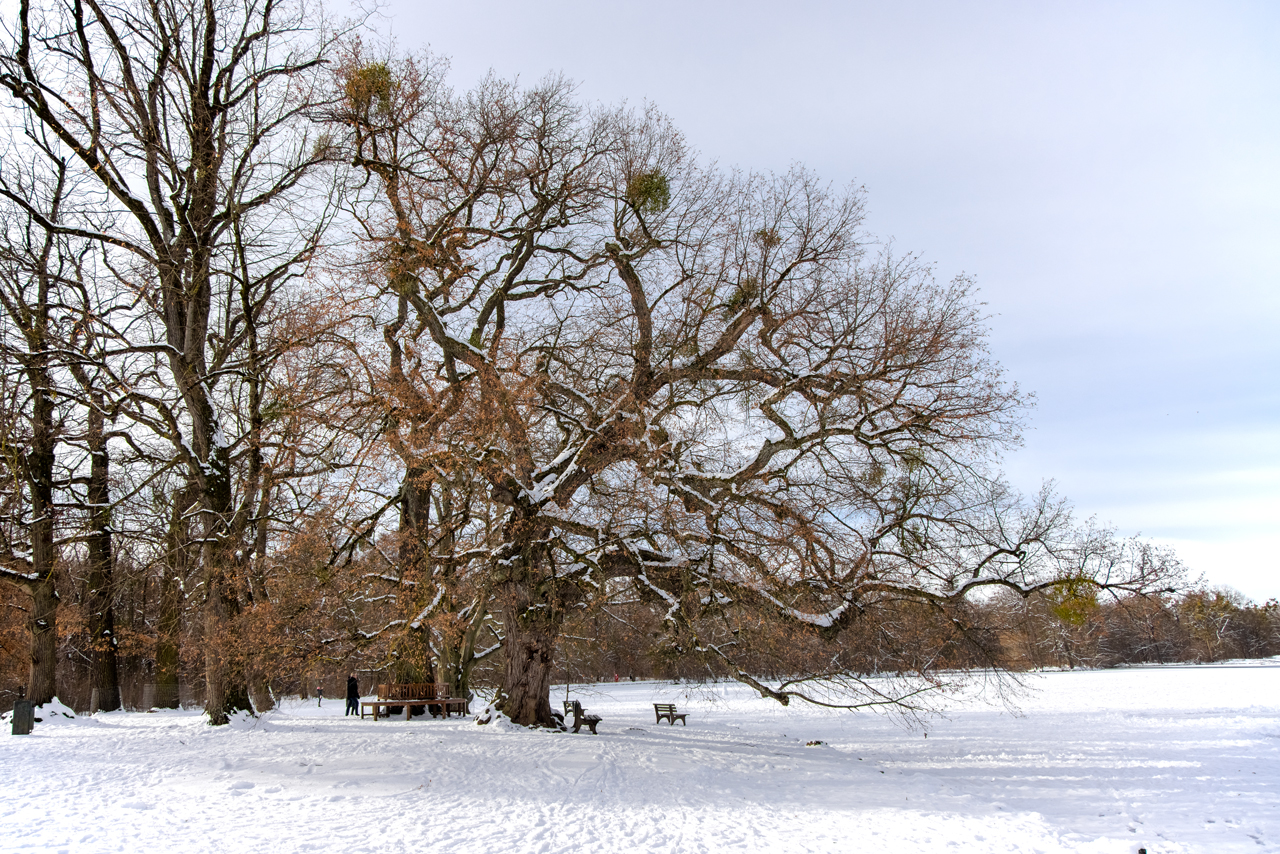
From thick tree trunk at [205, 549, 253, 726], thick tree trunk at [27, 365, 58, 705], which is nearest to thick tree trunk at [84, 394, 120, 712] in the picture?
thick tree trunk at [27, 365, 58, 705]

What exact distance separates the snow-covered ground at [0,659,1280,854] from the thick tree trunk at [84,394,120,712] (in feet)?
9.61

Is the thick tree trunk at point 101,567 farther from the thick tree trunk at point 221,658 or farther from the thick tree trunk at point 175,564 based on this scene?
the thick tree trunk at point 221,658

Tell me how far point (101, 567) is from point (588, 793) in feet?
32.9

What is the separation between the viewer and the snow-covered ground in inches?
242

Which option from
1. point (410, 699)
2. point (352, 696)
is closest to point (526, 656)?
point (410, 699)

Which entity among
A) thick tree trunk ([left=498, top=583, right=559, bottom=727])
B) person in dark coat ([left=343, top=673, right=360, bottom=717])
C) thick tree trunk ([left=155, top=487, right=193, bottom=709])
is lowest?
person in dark coat ([left=343, top=673, right=360, bottom=717])

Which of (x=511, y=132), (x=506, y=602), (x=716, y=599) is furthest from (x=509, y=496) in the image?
(x=511, y=132)

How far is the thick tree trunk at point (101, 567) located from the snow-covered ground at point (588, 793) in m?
2.93

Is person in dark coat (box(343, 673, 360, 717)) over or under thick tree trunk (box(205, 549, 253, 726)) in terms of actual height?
under

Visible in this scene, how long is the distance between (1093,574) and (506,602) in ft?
28.9

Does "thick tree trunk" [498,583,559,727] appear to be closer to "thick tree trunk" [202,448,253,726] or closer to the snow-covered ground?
the snow-covered ground

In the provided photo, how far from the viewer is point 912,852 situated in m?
6.72

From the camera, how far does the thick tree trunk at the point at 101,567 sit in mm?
12359

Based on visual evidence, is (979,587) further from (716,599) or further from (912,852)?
(912,852)
